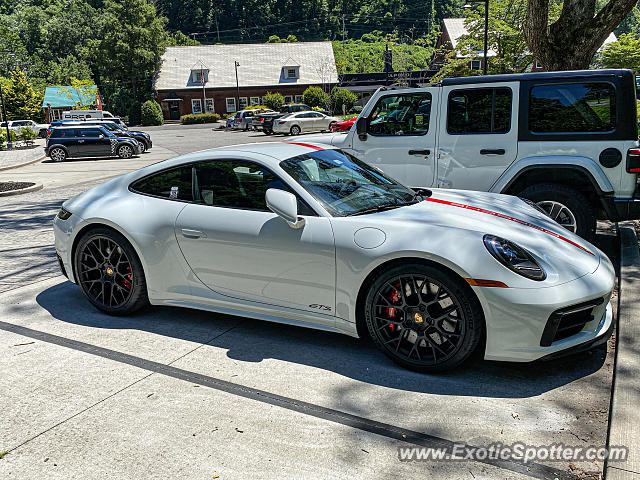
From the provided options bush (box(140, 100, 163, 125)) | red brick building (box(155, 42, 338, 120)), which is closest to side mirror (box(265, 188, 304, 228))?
bush (box(140, 100, 163, 125))

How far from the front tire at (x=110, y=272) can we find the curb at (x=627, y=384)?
366 cm

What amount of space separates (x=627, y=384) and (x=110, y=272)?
408 cm

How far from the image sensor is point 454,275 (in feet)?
12.2

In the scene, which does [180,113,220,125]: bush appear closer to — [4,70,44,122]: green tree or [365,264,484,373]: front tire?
[4,70,44,122]: green tree

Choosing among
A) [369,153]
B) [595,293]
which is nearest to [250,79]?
[369,153]

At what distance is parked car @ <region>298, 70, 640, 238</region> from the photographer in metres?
6.24

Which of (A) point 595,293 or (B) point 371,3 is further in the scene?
(B) point 371,3

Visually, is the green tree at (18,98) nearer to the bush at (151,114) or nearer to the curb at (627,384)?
the bush at (151,114)

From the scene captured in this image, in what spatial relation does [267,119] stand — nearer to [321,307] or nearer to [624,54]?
[624,54]

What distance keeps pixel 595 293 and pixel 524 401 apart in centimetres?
85

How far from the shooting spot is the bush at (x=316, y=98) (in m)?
58.6

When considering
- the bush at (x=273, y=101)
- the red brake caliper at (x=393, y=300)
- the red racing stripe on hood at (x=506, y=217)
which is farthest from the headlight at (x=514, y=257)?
the bush at (x=273, y=101)

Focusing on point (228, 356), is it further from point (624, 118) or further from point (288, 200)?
point (624, 118)

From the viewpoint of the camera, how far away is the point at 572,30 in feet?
29.3
